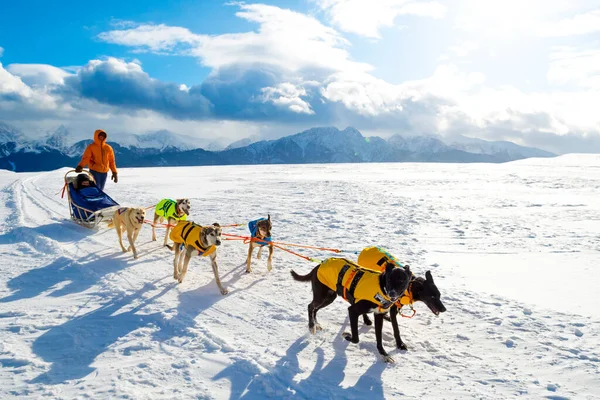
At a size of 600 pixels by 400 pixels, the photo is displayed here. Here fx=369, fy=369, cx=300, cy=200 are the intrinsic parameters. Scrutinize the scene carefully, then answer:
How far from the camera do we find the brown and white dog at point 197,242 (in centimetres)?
587

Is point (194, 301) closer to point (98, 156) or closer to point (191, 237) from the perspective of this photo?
point (191, 237)

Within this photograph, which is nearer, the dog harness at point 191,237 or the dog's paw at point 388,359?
the dog's paw at point 388,359

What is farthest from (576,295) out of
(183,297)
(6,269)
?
(6,269)

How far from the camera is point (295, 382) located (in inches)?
144

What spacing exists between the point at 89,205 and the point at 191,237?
5135mm

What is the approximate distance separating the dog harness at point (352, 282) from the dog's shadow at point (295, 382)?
71cm

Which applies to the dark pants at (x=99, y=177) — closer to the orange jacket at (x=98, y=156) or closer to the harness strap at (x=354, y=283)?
the orange jacket at (x=98, y=156)

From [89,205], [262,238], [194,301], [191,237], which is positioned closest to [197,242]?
[191,237]

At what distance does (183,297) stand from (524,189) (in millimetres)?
20725

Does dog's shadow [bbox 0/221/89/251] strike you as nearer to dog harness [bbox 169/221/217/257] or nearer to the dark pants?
the dark pants

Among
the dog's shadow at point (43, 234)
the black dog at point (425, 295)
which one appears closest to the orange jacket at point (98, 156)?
the dog's shadow at point (43, 234)

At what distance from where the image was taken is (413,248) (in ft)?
28.7

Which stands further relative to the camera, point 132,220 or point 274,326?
point 132,220

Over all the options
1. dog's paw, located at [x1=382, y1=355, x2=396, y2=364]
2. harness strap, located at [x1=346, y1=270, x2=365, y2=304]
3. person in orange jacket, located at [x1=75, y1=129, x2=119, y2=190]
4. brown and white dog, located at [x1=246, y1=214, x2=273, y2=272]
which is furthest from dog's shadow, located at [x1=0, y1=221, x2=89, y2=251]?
dog's paw, located at [x1=382, y1=355, x2=396, y2=364]
